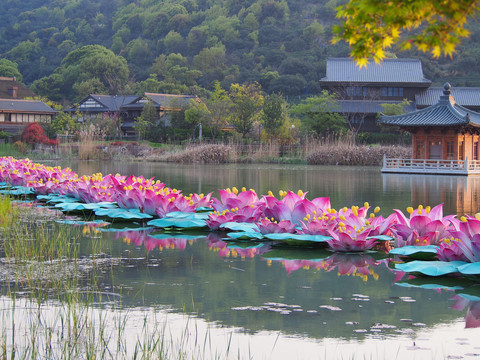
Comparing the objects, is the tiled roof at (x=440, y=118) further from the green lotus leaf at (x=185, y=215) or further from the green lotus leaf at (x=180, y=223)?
the green lotus leaf at (x=180, y=223)

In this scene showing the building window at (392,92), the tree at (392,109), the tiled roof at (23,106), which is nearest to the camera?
the tree at (392,109)

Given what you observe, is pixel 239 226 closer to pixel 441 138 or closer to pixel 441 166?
pixel 441 166

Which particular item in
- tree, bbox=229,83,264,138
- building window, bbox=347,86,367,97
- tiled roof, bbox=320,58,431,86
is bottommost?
tree, bbox=229,83,264,138

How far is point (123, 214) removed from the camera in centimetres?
791

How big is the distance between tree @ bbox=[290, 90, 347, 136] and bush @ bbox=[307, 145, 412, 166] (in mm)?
5014

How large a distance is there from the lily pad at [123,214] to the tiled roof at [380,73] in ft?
111

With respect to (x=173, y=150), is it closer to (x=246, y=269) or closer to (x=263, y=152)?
(x=263, y=152)

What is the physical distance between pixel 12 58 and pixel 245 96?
48.7 meters

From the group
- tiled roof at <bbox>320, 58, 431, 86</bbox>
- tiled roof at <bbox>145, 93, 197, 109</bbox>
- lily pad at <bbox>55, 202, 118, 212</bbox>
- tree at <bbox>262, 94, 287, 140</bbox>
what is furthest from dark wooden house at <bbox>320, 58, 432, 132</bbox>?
lily pad at <bbox>55, 202, 118, 212</bbox>

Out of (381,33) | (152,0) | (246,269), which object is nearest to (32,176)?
(246,269)

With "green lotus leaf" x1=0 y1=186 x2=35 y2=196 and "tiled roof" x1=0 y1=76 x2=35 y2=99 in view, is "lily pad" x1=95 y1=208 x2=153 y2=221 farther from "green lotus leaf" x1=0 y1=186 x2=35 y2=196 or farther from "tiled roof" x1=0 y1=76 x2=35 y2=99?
"tiled roof" x1=0 y1=76 x2=35 y2=99

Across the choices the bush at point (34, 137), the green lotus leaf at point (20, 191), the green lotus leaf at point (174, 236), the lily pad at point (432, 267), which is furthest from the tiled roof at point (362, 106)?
the lily pad at point (432, 267)

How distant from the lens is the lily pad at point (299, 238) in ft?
20.4

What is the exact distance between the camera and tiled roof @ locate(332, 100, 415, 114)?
38.4 m
